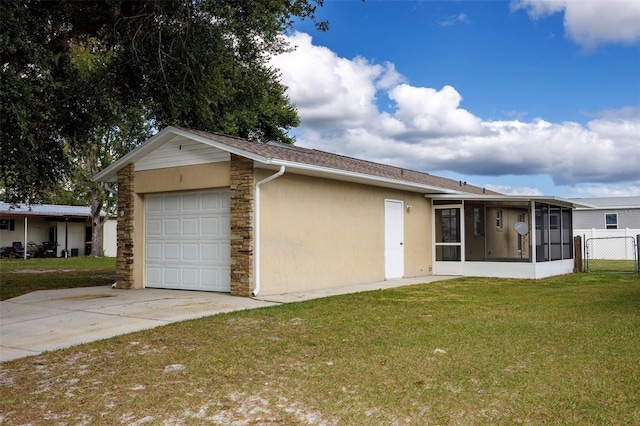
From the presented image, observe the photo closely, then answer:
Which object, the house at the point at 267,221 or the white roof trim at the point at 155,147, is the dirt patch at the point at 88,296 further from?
the white roof trim at the point at 155,147

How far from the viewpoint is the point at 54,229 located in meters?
32.4

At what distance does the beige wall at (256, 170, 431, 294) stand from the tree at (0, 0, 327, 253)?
2653 millimetres

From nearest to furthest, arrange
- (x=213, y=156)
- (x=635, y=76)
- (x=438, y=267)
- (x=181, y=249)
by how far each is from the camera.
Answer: (x=213, y=156)
(x=181, y=249)
(x=635, y=76)
(x=438, y=267)

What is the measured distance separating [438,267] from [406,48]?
22.6 feet

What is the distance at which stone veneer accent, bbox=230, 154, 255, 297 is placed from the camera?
10.8 metres

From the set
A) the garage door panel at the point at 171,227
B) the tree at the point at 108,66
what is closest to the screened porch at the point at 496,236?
the tree at the point at 108,66

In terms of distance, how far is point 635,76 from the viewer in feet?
42.9

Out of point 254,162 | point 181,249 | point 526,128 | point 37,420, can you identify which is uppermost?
point 526,128

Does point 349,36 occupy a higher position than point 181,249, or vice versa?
point 349,36

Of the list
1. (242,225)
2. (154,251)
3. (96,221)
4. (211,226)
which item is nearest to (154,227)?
(154,251)

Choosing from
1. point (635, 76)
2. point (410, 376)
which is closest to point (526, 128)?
point (635, 76)

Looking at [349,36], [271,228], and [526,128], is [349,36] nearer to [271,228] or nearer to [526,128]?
[271,228]

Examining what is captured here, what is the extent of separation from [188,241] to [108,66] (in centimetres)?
409

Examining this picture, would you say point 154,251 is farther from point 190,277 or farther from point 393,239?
point 393,239
